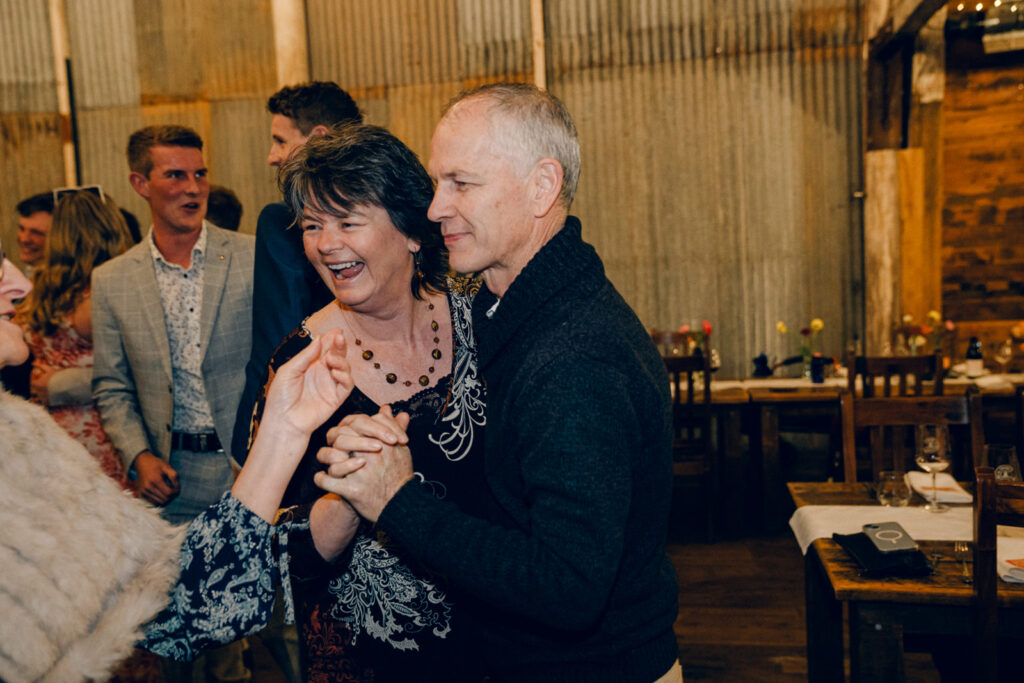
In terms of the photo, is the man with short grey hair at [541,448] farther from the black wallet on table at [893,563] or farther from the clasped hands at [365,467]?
the black wallet on table at [893,563]

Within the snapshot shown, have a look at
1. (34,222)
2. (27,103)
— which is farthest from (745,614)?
(27,103)

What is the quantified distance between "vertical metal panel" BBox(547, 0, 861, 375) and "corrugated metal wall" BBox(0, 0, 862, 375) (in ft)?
0.04

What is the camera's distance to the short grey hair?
1.28m

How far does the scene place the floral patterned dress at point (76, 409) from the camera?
9.60 feet

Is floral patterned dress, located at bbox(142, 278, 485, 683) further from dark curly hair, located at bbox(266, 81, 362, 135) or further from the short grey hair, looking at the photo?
dark curly hair, located at bbox(266, 81, 362, 135)

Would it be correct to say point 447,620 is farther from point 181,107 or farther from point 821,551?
point 181,107

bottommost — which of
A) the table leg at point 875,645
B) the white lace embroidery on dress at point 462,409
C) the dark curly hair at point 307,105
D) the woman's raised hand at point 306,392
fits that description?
the table leg at point 875,645

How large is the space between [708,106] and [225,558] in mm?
5715

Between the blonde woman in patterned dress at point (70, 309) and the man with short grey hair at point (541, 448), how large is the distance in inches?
83.7

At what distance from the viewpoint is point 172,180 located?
9.12ft

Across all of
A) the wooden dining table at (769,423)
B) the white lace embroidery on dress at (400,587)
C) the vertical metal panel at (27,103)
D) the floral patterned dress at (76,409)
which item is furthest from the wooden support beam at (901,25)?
the vertical metal panel at (27,103)

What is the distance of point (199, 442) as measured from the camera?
2664 millimetres

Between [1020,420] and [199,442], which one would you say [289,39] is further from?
[1020,420]

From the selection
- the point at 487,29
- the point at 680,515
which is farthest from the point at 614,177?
the point at 680,515
